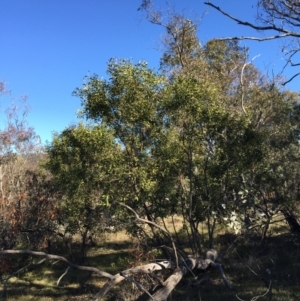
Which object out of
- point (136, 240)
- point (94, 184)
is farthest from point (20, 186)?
point (94, 184)

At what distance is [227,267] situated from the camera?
40.3 feet

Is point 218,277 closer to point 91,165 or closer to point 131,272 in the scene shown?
point 131,272

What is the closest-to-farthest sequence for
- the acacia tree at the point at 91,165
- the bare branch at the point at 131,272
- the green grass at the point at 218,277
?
the bare branch at the point at 131,272 → the acacia tree at the point at 91,165 → the green grass at the point at 218,277

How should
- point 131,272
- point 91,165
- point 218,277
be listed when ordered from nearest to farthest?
point 131,272 → point 91,165 → point 218,277

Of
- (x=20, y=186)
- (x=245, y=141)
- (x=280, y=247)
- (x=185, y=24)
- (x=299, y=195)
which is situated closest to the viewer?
(x=245, y=141)

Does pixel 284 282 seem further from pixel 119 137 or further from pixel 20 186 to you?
pixel 20 186

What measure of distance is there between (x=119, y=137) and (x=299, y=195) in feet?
23.2

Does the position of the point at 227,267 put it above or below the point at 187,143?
below

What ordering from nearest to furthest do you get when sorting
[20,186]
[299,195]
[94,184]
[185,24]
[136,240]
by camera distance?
[94,184] < [136,240] < [299,195] < [20,186] < [185,24]

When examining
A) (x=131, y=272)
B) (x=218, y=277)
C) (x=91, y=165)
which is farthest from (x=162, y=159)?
(x=218, y=277)

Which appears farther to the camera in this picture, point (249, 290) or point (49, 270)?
point (49, 270)

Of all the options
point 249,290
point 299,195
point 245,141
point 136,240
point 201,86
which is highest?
point 201,86

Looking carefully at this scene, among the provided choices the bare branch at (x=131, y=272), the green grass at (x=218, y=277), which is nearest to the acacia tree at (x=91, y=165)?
the bare branch at (x=131, y=272)

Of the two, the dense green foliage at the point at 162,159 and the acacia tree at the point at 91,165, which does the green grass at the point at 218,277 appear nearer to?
the dense green foliage at the point at 162,159
